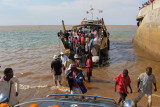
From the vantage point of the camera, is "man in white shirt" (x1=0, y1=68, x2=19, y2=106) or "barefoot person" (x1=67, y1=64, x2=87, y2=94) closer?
"man in white shirt" (x1=0, y1=68, x2=19, y2=106)

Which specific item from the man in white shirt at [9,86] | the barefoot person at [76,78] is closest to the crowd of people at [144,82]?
the barefoot person at [76,78]

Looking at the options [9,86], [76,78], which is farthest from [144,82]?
[9,86]

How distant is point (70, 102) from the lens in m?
2.52

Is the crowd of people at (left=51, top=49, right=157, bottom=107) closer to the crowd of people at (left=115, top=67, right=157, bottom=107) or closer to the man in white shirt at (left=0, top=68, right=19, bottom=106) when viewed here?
the crowd of people at (left=115, top=67, right=157, bottom=107)

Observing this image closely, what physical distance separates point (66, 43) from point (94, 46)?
103 inches

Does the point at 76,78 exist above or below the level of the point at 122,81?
above

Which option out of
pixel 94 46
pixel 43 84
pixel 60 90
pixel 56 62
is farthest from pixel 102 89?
pixel 94 46

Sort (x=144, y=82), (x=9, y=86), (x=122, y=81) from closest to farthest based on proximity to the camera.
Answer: (x=9, y=86)
(x=144, y=82)
(x=122, y=81)

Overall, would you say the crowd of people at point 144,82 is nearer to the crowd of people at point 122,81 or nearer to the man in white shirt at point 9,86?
the crowd of people at point 122,81

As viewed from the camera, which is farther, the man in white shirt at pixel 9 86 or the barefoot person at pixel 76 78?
the barefoot person at pixel 76 78

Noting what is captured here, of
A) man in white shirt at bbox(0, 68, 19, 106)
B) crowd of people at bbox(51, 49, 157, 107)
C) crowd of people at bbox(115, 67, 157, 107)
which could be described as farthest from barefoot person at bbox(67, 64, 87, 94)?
man in white shirt at bbox(0, 68, 19, 106)

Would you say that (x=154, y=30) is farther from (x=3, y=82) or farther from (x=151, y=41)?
(x=3, y=82)

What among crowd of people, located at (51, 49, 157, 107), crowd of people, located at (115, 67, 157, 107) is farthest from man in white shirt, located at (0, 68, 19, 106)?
crowd of people, located at (115, 67, 157, 107)

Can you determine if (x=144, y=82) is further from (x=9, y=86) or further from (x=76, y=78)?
(x=9, y=86)
